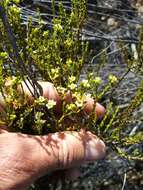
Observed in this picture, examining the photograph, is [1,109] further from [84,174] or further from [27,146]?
[84,174]

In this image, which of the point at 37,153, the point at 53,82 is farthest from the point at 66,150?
the point at 53,82

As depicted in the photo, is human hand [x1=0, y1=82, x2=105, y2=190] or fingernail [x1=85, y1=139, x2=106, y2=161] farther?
fingernail [x1=85, y1=139, x2=106, y2=161]

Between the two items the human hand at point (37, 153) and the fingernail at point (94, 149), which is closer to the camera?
the human hand at point (37, 153)

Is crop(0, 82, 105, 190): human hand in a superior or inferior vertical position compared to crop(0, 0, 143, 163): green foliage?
inferior

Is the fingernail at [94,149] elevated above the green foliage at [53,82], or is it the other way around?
the green foliage at [53,82]

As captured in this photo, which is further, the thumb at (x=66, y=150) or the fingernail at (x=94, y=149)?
the fingernail at (x=94, y=149)

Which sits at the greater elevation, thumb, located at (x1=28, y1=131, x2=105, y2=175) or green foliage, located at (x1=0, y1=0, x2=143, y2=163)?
green foliage, located at (x1=0, y1=0, x2=143, y2=163)
